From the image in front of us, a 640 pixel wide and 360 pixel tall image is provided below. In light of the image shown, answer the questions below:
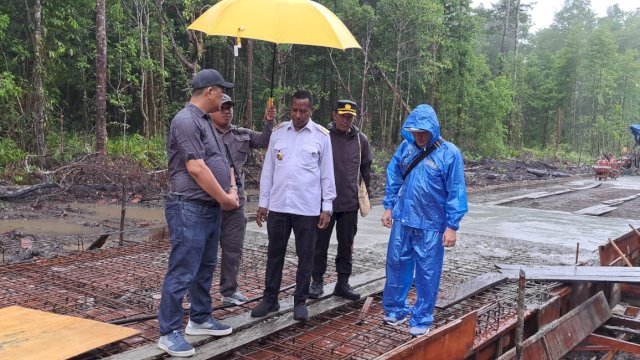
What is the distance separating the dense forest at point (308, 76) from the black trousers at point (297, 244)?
412 inches

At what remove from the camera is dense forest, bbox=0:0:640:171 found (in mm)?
14344

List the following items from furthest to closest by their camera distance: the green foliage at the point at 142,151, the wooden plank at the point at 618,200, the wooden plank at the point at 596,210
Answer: the wooden plank at the point at 618,200, the green foliage at the point at 142,151, the wooden plank at the point at 596,210

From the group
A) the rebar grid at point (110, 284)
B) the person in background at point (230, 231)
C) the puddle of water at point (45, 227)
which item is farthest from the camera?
the puddle of water at point (45, 227)

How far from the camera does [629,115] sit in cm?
4672

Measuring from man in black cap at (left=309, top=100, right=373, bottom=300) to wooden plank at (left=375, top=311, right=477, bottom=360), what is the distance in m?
1.15

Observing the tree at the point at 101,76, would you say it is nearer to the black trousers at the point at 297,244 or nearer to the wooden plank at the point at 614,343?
the black trousers at the point at 297,244

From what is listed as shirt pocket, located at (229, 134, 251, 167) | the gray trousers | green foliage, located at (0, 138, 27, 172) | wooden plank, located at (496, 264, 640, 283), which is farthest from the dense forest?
wooden plank, located at (496, 264, 640, 283)

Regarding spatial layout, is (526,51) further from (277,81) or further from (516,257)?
(516,257)

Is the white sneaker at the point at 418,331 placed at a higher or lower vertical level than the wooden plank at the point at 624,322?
higher

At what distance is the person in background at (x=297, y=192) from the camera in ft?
12.9

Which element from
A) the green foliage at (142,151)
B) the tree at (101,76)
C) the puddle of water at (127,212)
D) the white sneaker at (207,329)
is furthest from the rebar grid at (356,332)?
the green foliage at (142,151)

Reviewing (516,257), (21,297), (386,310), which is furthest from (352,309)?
(516,257)

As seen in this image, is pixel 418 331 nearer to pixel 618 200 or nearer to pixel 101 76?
pixel 101 76

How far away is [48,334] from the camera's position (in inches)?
135
